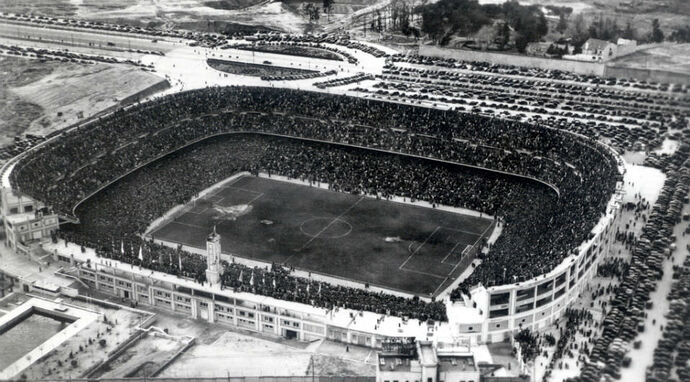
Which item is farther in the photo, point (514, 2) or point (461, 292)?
point (514, 2)

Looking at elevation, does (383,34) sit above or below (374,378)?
above

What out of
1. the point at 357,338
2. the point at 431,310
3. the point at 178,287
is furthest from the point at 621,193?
the point at 178,287

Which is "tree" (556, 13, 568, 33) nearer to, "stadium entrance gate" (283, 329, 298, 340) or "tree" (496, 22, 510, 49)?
"tree" (496, 22, 510, 49)

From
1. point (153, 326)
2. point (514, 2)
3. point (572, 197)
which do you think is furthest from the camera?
point (514, 2)

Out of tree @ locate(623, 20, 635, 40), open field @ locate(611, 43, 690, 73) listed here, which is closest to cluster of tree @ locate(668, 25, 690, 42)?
open field @ locate(611, 43, 690, 73)

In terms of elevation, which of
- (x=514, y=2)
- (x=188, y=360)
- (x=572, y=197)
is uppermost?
(x=514, y=2)

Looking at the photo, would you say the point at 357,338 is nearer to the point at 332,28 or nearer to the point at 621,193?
the point at 621,193

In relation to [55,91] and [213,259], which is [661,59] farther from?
[55,91]
